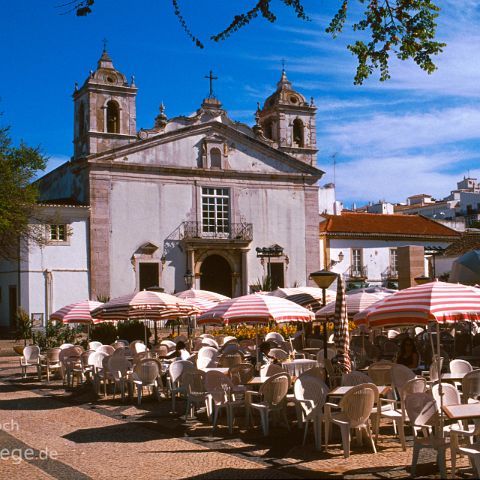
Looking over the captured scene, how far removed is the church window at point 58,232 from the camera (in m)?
34.0

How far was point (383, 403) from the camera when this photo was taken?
454 inches

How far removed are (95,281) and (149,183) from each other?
5.57 metres

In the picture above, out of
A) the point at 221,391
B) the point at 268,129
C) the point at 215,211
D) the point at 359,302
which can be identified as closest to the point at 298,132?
the point at 268,129

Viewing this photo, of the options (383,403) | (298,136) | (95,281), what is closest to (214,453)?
(383,403)

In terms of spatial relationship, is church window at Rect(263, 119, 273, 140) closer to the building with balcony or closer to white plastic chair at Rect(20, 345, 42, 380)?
the building with balcony

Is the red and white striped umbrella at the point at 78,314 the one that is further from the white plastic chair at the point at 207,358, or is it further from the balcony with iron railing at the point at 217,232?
the balcony with iron railing at the point at 217,232

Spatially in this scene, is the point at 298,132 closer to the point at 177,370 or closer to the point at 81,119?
the point at 81,119

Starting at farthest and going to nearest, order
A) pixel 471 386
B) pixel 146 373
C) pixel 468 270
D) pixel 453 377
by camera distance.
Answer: pixel 468 270, pixel 146 373, pixel 453 377, pixel 471 386

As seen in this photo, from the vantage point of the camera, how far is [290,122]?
40969 millimetres

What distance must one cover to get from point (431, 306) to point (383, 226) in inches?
1450

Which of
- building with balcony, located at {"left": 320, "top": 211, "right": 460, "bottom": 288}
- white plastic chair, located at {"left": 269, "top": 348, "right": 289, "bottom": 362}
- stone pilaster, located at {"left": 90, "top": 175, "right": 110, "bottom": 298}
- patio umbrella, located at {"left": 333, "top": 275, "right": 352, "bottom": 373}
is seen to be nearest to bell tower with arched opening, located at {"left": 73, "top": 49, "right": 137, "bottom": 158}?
stone pilaster, located at {"left": 90, "top": 175, "right": 110, "bottom": 298}

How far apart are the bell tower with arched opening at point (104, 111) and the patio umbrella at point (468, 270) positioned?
68.7 feet

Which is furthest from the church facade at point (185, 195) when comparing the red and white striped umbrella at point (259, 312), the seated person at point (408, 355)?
the seated person at point (408, 355)

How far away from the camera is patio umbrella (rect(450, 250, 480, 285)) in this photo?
18984 millimetres
